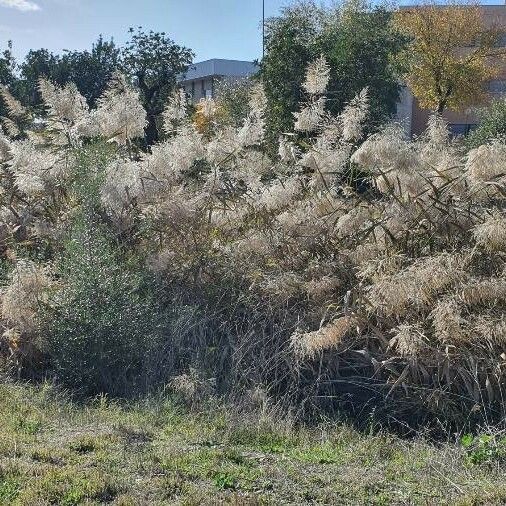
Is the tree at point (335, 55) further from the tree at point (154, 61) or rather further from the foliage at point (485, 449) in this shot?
the foliage at point (485, 449)

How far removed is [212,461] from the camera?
5660mm

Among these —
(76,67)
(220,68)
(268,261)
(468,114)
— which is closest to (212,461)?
(268,261)

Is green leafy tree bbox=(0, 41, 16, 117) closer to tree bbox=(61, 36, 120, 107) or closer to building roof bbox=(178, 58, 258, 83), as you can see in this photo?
tree bbox=(61, 36, 120, 107)

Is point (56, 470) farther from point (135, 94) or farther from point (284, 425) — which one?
point (135, 94)

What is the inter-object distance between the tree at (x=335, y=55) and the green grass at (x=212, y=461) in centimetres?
1293

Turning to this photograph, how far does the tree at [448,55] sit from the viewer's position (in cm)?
3584

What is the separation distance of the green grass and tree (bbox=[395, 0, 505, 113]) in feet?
98.6

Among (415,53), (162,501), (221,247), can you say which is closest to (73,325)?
(221,247)

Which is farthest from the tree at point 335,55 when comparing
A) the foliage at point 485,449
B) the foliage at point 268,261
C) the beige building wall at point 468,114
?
the beige building wall at point 468,114

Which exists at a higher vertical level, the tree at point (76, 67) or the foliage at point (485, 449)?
the tree at point (76, 67)

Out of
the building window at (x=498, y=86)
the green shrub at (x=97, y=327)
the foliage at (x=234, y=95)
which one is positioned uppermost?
the building window at (x=498, y=86)

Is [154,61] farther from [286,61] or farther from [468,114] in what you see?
[468,114]

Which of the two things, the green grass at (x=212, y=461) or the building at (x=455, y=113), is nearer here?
the green grass at (x=212, y=461)

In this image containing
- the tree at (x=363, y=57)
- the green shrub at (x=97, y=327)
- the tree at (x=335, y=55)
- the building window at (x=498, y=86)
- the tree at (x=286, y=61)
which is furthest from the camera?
the building window at (x=498, y=86)
